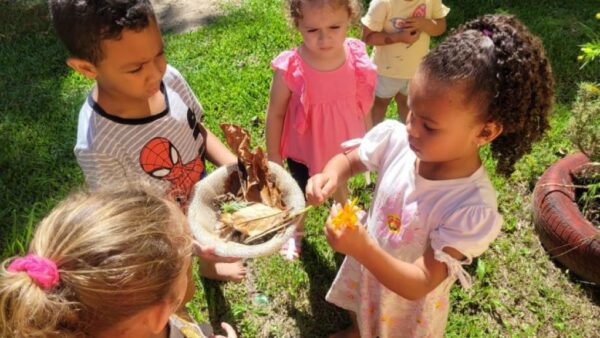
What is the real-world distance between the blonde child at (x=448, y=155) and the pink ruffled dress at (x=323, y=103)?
587 mm

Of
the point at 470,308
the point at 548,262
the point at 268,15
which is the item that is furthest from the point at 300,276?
the point at 268,15

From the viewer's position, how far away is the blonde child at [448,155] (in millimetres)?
1495

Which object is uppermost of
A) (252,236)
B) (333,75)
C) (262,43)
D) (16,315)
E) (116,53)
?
(116,53)

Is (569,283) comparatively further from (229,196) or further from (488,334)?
(229,196)

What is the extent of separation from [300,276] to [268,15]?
321 cm

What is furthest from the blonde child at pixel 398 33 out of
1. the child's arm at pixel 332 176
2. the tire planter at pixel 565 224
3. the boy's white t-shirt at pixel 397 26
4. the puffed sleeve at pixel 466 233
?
the puffed sleeve at pixel 466 233

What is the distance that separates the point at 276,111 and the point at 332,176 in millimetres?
688

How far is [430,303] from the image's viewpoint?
2.04m

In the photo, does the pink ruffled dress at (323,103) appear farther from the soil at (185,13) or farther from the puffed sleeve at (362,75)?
the soil at (185,13)

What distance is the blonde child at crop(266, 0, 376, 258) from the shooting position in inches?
94.0

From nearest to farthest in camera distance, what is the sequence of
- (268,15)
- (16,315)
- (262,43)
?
(16,315) < (262,43) < (268,15)

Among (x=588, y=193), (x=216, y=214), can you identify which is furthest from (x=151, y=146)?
(x=588, y=193)

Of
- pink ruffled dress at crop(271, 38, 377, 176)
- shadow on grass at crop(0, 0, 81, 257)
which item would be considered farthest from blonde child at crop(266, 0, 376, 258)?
shadow on grass at crop(0, 0, 81, 257)

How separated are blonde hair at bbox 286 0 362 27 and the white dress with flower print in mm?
686
